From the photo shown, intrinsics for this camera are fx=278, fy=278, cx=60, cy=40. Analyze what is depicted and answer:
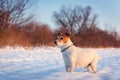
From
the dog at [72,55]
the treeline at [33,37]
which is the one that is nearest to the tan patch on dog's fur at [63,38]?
the dog at [72,55]

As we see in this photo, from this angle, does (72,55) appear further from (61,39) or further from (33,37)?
(33,37)

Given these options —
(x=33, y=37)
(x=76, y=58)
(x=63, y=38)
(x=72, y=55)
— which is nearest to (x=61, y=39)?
(x=63, y=38)

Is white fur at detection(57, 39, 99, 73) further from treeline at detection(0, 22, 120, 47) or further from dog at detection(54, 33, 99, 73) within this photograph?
treeline at detection(0, 22, 120, 47)

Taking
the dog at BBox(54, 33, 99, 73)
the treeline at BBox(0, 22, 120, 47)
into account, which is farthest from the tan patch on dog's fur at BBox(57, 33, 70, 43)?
the treeline at BBox(0, 22, 120, 47)

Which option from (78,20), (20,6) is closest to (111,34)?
(78,20)

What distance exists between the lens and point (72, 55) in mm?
6496

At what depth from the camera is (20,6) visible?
2978cm

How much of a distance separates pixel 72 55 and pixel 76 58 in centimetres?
16

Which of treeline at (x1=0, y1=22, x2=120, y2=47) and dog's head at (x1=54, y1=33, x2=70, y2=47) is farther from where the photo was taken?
treeline at (x1=0, y1=22, x2=120, y2=47)

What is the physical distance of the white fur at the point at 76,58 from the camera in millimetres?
6477

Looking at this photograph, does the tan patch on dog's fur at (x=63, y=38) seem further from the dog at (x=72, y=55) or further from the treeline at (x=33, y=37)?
the treeline at (x=33, y=37)

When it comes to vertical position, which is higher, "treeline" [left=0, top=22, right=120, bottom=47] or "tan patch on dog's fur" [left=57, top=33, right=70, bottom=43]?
"treeline" [left=0, top=22, right=120, bottom=47]

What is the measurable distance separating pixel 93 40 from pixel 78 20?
18.5 meters

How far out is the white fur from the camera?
6477 mm
